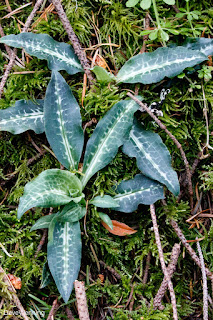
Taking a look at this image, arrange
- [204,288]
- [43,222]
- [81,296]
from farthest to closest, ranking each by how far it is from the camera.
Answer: [43,222] < [204,288] < [81,296]

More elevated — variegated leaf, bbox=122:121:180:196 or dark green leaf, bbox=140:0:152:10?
dark green leaf, bbox=140:0:152:10

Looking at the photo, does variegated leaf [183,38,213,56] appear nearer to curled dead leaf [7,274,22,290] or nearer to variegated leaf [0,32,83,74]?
variegated leaf [0,32,83,74]

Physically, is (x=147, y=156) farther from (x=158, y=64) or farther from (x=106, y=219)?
(x=158, y=64)

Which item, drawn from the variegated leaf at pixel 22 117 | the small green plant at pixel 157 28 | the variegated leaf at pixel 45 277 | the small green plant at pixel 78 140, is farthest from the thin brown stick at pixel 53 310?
the small green plant at pixel 157 28

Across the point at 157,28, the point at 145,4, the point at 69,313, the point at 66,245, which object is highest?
the point at 145,4

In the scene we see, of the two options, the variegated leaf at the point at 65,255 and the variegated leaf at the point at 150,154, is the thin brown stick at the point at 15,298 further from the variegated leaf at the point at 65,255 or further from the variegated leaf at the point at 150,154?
the variegated leaf at the point at 150,154

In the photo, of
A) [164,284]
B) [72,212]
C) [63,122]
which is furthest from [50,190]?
[164,284]

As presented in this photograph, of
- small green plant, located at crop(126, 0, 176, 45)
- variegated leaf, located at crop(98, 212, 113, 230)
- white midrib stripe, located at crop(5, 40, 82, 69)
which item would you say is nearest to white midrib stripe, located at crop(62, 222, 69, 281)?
variegated leaf, located at crop(98, 212, 113, 230)
